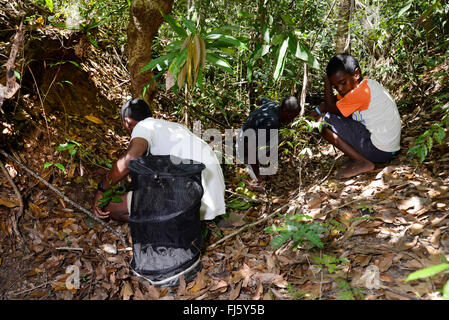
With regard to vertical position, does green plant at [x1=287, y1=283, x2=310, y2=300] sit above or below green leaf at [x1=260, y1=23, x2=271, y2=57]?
below

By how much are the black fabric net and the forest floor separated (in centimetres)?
13

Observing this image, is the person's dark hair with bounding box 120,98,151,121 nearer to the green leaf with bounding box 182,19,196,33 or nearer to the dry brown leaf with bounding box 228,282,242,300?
the green leaf with bounding box 182,19,196,33

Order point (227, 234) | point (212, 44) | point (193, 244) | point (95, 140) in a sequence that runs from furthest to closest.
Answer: point (95, 140), point (227, 234), point (212, 44), point (193, 244)

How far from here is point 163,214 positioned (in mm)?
2066

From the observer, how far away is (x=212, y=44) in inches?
101

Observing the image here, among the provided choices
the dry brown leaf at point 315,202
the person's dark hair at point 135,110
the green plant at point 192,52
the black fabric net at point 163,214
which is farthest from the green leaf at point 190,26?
the dry brown leaf at point 315,202

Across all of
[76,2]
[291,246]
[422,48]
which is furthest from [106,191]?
[422,48]

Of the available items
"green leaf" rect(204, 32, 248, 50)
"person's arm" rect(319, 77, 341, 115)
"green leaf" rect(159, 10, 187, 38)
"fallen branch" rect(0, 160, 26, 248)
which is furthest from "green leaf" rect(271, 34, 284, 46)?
"fallen branch" rect(0, 160, 26, 248)

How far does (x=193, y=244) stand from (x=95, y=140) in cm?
182

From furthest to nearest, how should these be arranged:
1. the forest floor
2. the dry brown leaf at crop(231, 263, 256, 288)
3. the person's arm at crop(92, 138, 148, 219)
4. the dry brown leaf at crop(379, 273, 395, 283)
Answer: the person's arm at crop(92, 138, 148, 219) < the dry brown leaf at crop(231, 263, 256, 288) < the forest floor < the dry brown leaf at crop(379, 273, 395, 283)

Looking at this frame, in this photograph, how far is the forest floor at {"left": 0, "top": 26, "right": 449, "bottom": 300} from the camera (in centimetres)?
190

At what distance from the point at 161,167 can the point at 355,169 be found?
6.08 ft

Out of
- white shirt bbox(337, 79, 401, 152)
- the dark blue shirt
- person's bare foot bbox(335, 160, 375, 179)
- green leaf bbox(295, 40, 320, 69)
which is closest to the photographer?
green leaf bbox(295, 40, 320, 69)
